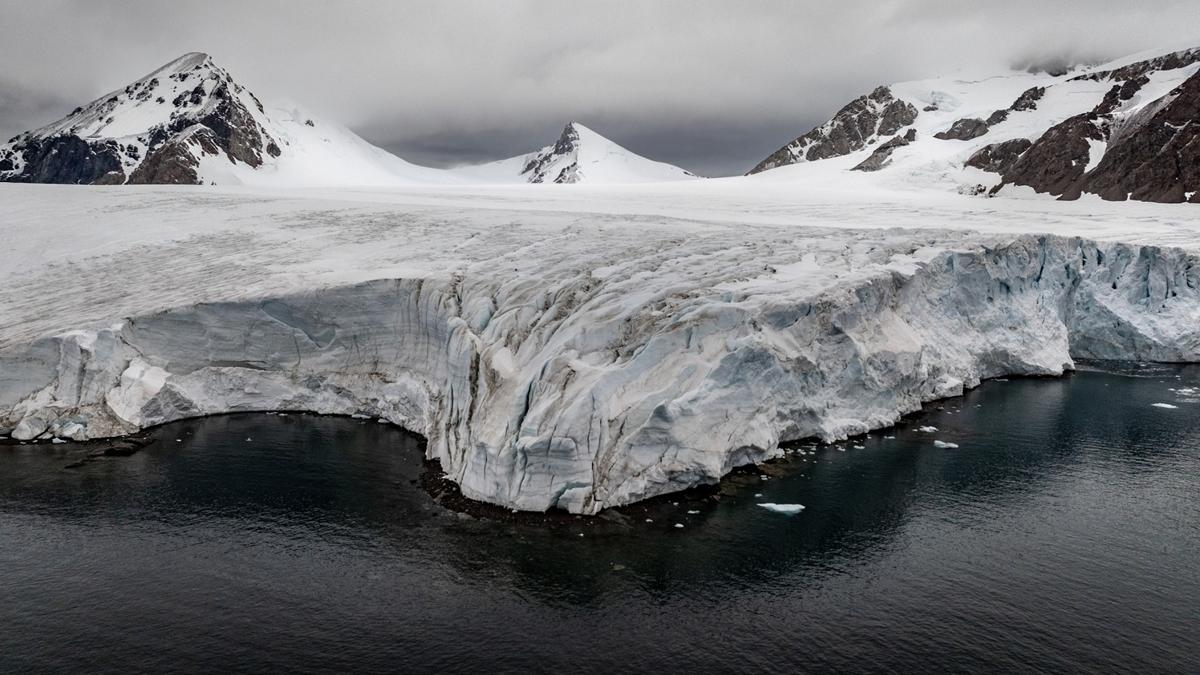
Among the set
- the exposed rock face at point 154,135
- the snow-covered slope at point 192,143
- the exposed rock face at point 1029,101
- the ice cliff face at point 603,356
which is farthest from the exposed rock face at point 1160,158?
the exposed rock face at point 154,135

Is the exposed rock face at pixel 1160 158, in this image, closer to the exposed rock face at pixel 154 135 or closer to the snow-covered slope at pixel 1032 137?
the snow-covered slope at pixel 1032 137

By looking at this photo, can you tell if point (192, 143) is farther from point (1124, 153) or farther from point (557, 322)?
point (1124, 153)

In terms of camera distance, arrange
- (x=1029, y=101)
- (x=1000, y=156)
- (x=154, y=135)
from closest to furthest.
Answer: (x=1000, y=156), (x=1029, y=101), (x=154, y=135)

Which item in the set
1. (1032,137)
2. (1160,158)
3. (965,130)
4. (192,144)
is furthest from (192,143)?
(1160,158)

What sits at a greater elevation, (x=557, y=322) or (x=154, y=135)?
(x=154, y=135)

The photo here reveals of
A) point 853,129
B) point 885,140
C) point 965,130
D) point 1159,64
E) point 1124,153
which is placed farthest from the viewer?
point 853,129

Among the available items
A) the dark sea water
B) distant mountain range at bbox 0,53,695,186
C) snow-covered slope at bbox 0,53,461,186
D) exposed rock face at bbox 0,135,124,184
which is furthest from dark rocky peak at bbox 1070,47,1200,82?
exposed rock face at bbox 0,135,124,184

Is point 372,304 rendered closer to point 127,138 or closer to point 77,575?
point 77,575
